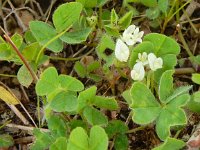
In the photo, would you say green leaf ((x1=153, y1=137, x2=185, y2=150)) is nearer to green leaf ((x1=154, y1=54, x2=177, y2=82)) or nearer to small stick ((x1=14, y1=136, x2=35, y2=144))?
green leaf ((x1=154, y1=54, x2=177, y2=82))

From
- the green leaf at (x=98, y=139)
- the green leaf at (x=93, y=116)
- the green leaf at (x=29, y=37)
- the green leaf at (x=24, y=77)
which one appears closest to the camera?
the green leaf at (x=98, y=139)

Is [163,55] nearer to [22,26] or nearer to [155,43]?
[155,43]

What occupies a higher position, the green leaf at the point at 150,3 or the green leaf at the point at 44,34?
the green leaf at the point at 44,34

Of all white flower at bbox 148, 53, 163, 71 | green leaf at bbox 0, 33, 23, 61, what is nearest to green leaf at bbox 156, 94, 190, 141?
white flower at bbox 148, 53, 163, 71

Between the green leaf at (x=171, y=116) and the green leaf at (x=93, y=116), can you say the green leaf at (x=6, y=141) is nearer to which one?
the green leaf at (x=93, y=116)

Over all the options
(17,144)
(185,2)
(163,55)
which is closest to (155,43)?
(163,55)

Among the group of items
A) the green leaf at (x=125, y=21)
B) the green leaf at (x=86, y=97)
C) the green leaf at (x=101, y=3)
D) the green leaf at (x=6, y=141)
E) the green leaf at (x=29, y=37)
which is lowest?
the green leaf at (x=6, y=141)

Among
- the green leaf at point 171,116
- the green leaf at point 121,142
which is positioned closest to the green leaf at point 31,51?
the green leaf at point 121,142
